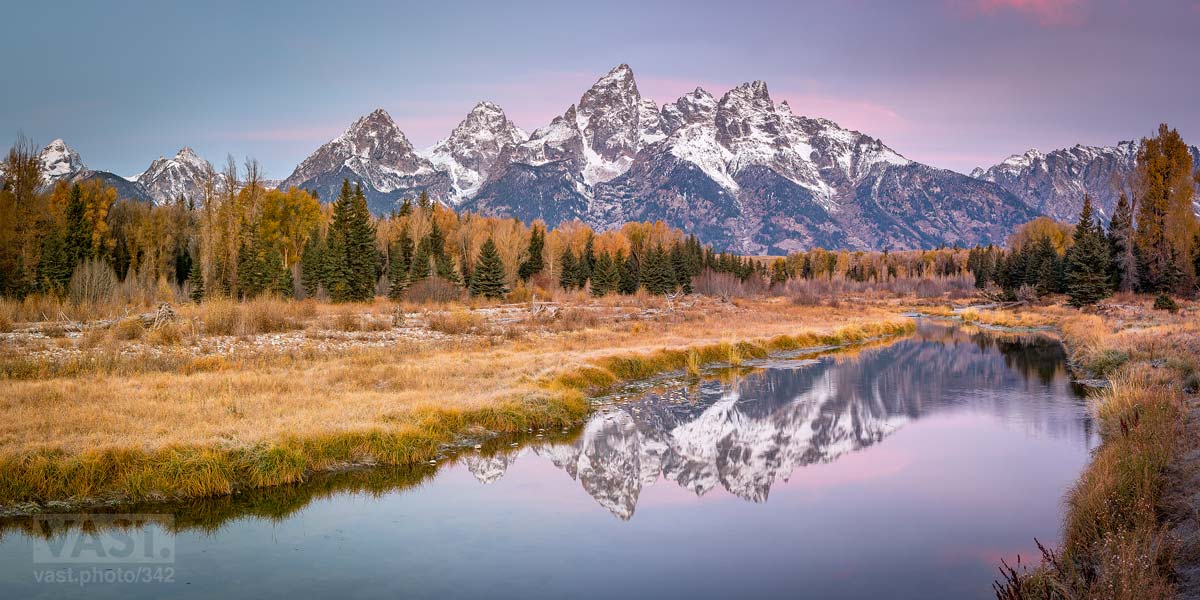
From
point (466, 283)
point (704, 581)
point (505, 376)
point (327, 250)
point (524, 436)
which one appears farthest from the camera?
point (466, 283)

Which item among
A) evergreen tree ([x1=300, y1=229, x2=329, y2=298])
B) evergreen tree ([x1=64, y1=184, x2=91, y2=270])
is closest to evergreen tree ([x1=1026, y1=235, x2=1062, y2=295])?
evergreen tree ([x1=300, y1=229, x2=329, y2=298])

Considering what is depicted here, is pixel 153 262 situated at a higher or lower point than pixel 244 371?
higher

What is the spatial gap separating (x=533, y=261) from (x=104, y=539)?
293 feet

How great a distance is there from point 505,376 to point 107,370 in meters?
11.5

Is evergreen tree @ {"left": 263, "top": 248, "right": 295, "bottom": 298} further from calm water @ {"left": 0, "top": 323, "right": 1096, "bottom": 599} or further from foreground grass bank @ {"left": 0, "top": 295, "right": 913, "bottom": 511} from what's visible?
calm water @ {"left": 0, "top": 323, "right": 1096, "bottom": 599}

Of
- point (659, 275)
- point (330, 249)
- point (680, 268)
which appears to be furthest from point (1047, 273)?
point (330, 249)

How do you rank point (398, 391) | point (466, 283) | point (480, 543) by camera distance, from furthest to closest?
point (466, 283)
point (398, 391)
point (480, 543)

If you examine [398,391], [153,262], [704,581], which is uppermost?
[153,262]

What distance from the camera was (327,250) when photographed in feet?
229

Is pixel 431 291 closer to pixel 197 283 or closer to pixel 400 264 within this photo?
pixel 400 264

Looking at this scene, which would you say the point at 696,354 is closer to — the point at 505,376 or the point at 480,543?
the point at 505,376

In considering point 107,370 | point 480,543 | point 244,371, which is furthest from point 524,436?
point 107,370

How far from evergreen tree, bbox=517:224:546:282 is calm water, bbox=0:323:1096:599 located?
3018 inches

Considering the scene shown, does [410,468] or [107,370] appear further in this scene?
[107,370]
